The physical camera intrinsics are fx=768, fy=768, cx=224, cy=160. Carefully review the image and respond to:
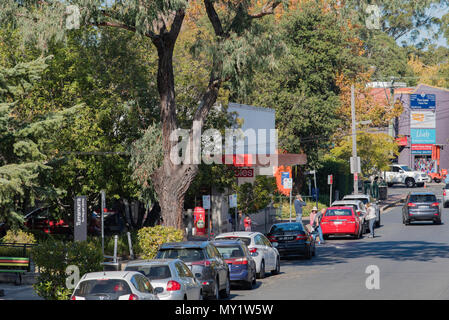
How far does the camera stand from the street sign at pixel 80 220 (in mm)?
23688

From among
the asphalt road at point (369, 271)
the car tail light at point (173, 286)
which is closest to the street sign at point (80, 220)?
the asphalt road at point (369, 271)

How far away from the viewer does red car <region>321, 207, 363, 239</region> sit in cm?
3759

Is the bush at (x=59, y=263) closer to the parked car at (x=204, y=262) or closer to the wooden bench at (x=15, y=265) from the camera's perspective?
the parked car at (x=204, y=262)

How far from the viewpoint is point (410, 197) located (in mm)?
43438

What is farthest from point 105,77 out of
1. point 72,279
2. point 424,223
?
point 424,223

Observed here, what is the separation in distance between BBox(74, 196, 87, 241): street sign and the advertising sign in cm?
7037

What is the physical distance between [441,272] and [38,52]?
17.8 meters

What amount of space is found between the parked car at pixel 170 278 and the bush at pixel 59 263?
2806mm

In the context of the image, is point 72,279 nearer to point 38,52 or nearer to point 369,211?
point 38,52

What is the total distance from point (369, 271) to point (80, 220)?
30.0 feet

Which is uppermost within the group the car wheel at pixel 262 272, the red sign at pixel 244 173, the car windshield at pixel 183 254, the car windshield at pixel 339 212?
the red sign at pixel 244 173

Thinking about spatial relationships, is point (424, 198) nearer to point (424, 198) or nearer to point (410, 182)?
point (424, 198)

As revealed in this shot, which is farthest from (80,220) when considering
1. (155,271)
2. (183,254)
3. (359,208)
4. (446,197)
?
(446,197)

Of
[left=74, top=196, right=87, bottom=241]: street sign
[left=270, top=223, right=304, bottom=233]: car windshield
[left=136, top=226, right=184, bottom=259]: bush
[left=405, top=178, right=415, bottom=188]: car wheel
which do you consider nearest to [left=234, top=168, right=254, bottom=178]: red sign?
[left=270, top=223, right=304, bottom=233]: car windshield
